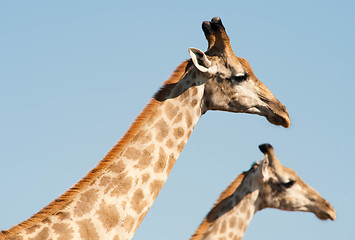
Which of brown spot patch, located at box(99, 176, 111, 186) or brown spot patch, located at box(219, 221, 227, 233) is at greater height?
brown spot patch, located at box(99, 176, 111, 186)

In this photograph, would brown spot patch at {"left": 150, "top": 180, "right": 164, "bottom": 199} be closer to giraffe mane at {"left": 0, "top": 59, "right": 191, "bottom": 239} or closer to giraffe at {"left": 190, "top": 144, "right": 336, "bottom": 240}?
giraffe mane at {"left": 0, "top": 59, "right": 191, "bottom": 239}

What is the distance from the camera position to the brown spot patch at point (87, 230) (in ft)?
27.1

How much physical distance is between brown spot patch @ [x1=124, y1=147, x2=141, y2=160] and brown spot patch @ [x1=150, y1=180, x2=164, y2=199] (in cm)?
44

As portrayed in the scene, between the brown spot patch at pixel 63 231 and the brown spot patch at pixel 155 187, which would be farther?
the brown spot patch at pixel 155 187

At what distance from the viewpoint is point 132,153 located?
29.7 ft

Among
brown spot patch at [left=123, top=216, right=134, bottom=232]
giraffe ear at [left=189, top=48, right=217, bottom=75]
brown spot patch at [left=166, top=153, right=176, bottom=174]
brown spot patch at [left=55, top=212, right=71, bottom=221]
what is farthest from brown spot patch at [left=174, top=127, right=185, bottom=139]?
brown spot patch at [left=55, top=212, right=71, bottom=221]

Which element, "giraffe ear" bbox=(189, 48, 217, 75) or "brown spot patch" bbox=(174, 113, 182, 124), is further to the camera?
"giraffe ear" bbox=(189, 48, 217, 75)

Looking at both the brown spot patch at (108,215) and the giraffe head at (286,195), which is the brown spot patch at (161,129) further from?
the giraffe head at (286,195)

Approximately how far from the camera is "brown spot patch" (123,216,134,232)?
8597 mm

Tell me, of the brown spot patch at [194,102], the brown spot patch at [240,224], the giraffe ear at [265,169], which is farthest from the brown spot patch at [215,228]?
the brown spot patch at [194,102]

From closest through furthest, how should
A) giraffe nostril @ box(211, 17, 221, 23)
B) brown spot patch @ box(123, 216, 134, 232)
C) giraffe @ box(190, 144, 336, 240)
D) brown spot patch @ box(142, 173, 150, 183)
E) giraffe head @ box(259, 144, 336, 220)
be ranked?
brown spot patch @ box(123, 216, 134, 232), brown spot patch @ box(142, 173, 150, 183), giraffe nostril @ box(211, 17, 221, 23), giraffe @ box(190, 144, 336, 240), giraffe head @ box(259, 144, 336, 220)

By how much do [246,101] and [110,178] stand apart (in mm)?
2899

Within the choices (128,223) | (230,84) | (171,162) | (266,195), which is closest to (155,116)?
(171,162)

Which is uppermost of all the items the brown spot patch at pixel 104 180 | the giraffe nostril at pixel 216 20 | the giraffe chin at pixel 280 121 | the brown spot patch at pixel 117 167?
the giraffe nostril at pixel 216 20
